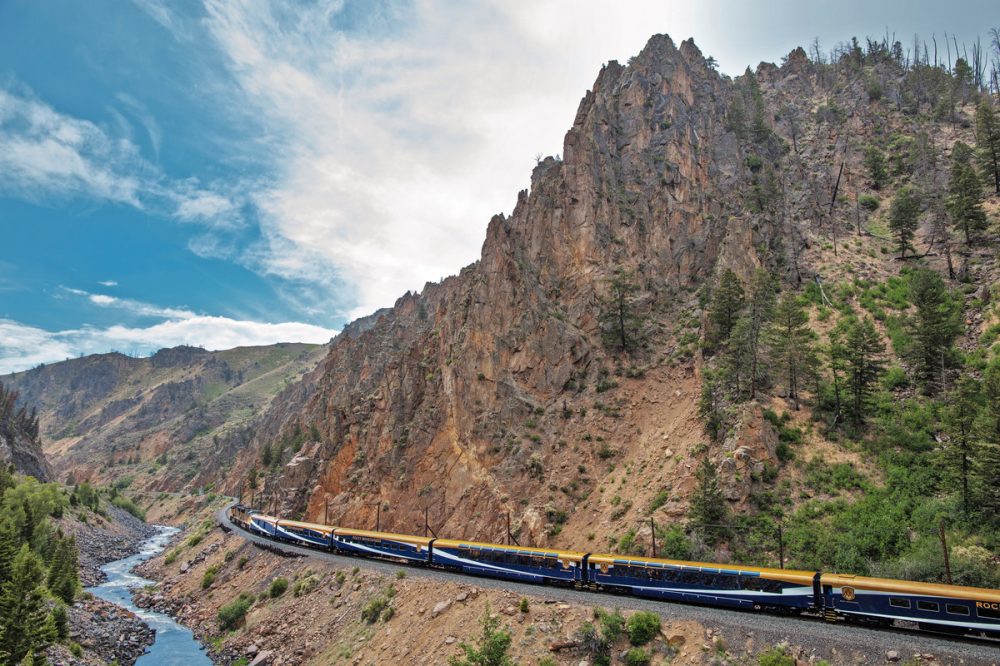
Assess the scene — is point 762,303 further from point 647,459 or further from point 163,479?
point 163,479

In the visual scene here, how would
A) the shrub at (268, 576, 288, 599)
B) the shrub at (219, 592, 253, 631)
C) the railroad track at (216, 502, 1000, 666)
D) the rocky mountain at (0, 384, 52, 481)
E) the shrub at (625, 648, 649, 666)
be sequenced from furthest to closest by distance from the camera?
the rocky mountain at (0, 384, 52, 481)
the shrub at (268, 576, 288, 599)
the shrub at (219, 592, 253, 631)
the shrub at (625, 648, 649, 666)
the railroad track at (216, 502, 1000, 666)

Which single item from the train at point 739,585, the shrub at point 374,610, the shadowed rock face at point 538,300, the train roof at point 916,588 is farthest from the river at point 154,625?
the train roof at point 916,588

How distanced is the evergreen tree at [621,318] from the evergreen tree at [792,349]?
14.0m

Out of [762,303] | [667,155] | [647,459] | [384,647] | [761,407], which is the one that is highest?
[667,155]

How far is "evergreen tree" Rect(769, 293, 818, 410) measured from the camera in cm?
4756

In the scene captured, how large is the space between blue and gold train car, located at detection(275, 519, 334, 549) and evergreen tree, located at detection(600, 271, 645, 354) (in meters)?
33.7

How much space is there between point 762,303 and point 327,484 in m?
54.1

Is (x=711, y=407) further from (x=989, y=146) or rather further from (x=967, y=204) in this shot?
(x=989, y=146)

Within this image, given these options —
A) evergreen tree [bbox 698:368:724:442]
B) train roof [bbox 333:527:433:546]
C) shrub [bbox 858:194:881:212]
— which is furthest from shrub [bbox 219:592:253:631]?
shrub [bbox 858:194:881:212]

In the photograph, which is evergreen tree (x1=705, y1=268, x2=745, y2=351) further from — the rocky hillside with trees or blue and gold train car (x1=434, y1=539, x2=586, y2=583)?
blue and gold train car (x1=434, y1=539, x2=586, y2=583)

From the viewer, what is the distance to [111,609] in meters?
53.6

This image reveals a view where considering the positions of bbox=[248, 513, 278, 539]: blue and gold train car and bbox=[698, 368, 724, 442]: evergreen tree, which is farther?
bbox=[248, 513, 278, 539]: blue and gold train car

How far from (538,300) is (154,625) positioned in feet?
158

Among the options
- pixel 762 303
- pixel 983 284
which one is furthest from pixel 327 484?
pixel 983 284
